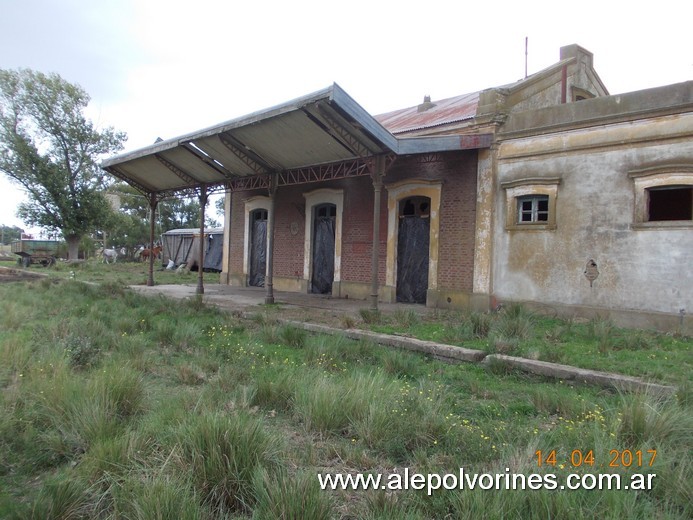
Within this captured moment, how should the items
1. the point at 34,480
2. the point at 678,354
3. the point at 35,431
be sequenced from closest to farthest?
the point at 34,480
the point at 35,431
the point at 678,354

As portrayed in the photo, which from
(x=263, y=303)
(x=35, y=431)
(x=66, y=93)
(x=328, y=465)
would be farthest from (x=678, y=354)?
(x=66, y=93)

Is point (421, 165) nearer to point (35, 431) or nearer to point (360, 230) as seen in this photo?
point (360, 230)

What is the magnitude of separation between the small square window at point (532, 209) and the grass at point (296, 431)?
459cm

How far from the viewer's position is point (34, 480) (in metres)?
3.22

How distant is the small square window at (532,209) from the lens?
10898 millimetres

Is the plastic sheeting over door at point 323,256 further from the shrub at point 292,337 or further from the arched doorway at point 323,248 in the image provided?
the shrub at point 292,337

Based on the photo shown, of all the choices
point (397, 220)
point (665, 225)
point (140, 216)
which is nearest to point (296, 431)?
point (665, 225)

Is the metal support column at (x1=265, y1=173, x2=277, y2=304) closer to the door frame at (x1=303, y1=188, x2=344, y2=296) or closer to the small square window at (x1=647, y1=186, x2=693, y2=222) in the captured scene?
the door frame at (x1=303, y1=188, x2=344, y2=296)

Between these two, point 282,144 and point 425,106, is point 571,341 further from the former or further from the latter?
point 425,106

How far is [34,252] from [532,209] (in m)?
29.9

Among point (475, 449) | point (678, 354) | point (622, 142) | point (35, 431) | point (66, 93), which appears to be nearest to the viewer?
point (475, 449)

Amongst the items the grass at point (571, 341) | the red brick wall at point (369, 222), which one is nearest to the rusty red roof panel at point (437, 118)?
the red brick wall at point (369, 222)

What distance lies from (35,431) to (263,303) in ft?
29.0

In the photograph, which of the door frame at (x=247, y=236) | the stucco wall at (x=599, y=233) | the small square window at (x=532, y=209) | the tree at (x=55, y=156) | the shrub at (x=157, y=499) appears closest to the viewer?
the shrub at (x=157, y=499)
